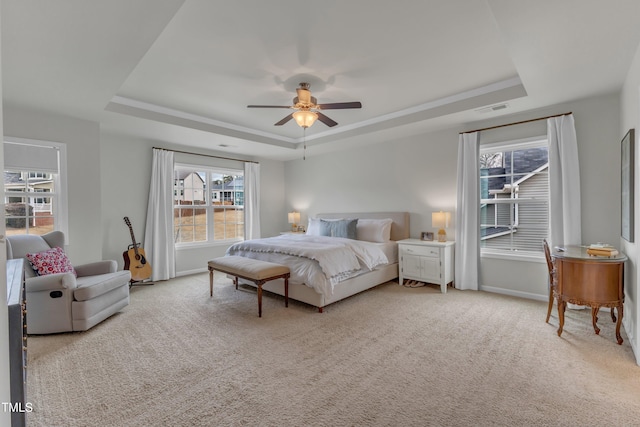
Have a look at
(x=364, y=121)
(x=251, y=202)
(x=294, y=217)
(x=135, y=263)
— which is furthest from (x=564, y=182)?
(x=135, y=263)

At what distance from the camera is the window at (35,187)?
3.62 meters

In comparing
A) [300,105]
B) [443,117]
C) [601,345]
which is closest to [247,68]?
[300,105]

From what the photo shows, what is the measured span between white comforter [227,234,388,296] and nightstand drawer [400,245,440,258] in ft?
1.36

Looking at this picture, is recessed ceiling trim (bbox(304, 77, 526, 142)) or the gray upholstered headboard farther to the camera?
the gray upholstered headboard

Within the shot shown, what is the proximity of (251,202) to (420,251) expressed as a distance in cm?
370

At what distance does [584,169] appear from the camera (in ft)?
11.6

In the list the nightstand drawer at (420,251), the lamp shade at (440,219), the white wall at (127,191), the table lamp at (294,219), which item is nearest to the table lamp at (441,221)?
the lamp shade at (440,219)

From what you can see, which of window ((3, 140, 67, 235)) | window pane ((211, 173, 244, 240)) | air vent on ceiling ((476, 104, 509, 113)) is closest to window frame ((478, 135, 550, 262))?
air vent on ceiling ((476, 104, 509, 113))

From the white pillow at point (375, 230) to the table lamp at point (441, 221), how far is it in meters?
0.75

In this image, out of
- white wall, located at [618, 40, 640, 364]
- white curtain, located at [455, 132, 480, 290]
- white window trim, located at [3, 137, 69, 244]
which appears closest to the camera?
white wall, located at [618, 40, 640, 364]

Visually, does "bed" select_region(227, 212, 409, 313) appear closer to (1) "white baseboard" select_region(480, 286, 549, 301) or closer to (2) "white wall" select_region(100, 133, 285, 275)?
(1) "white baseboard" select_region(480, 286, 549, 301)

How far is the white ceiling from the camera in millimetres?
2102

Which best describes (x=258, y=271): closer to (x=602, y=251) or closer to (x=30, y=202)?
(x=30, y=202)

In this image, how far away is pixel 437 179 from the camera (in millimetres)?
4871
